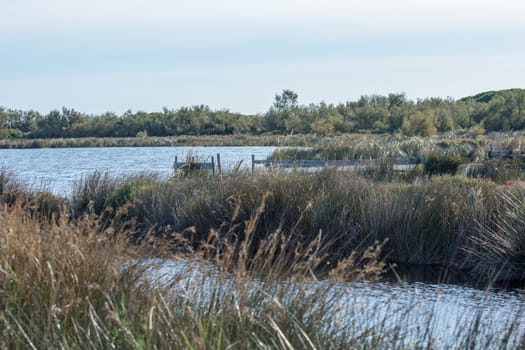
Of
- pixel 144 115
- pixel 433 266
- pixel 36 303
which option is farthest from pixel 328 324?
pixel 144 115

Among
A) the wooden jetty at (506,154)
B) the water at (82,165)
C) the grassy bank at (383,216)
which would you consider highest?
the wooden jetty at (506,154)

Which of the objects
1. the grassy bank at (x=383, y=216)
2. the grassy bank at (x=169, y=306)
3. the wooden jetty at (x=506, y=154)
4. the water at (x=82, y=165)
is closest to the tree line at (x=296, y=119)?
the water at (x=82, y=165)

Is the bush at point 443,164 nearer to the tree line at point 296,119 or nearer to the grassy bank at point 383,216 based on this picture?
the grassy bank at point 383,216

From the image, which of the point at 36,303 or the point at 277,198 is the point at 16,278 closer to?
the point at 36,303

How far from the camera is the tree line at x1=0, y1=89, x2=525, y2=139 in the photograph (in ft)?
194

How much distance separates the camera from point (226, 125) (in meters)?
86.1

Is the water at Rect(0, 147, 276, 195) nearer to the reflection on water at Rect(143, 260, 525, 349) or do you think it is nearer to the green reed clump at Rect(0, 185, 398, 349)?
the reflection on water at Rect(143, 260, 525, 349)

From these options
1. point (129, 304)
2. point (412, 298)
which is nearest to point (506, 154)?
point (412, 298)

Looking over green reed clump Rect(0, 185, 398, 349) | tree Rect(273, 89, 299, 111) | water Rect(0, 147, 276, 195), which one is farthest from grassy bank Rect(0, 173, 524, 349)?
tree Rect(273, 89, 299, 111)

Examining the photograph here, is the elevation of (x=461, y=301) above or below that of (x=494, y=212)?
below

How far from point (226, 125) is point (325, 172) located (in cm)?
7300

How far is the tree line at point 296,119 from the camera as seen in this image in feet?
194

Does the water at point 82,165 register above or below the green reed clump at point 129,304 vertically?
below

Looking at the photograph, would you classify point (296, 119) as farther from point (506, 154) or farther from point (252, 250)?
point (252, 250)
